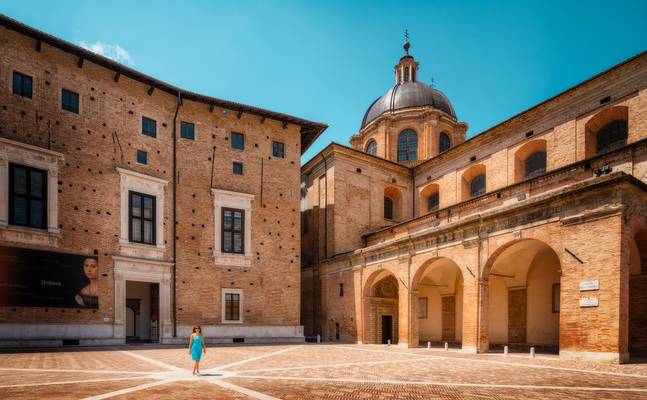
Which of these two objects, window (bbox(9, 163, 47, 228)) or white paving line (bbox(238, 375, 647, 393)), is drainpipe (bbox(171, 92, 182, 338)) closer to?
window (bbox(9, 163, 47, 228))

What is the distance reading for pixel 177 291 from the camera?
72.2 feet

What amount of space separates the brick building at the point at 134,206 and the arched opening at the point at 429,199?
9782 millimetres

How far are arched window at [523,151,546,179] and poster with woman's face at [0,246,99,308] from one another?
23.6 m

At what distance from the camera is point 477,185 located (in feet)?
93.2

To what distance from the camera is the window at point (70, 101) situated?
19.6 m

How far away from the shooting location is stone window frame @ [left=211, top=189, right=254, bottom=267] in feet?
77.4

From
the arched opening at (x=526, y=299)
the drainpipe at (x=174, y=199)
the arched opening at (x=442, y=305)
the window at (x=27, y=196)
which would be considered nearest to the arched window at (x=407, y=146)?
the arched opening at (x=442, y=305)

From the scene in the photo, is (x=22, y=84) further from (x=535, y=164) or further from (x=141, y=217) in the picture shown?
(x=535, y=164)

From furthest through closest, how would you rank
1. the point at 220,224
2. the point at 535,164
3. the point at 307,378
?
1. the point at 535,164
2. the point at 220,224
3. the point at 307,378

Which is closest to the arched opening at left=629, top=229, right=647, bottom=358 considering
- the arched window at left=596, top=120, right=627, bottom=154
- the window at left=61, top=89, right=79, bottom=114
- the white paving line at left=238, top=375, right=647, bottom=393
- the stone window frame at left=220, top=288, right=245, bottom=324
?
the arched window at left=596, top=120, right=627, bottom=154

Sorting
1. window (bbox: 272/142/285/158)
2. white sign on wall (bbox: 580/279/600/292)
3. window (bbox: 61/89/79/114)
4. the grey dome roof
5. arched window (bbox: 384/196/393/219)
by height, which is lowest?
white sign on wall (bbox: 580/279/600/292)

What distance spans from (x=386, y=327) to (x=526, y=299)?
867 cm

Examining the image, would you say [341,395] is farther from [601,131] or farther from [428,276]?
[601,131]

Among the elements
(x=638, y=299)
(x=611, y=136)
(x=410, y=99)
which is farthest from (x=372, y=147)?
(x=638, y=299)
